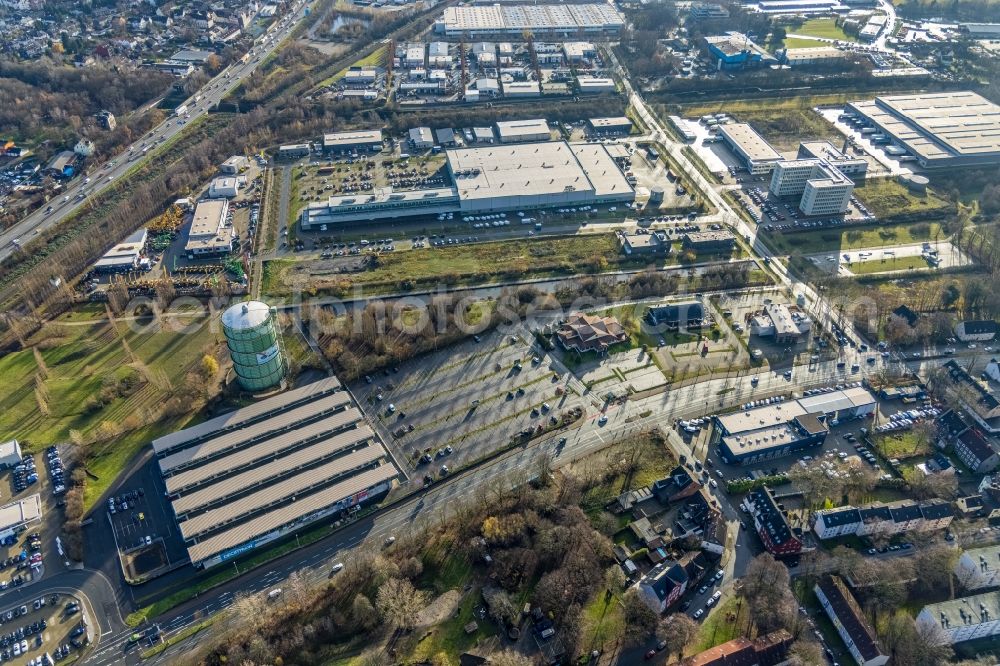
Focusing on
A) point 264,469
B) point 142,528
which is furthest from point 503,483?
point 142,528

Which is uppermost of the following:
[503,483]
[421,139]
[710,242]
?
[421,139]

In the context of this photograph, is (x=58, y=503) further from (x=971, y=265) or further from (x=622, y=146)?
(x=971, y=265)

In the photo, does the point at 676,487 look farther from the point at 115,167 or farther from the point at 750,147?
the point at 115,167

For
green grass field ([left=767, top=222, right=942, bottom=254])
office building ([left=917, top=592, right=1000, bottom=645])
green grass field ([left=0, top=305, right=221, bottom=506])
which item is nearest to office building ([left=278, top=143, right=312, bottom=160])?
green grass field ([left=0, top=305, right=221, bottom=506])

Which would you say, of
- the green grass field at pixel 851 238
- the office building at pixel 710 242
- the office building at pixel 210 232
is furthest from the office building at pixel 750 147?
the office building at pixel 210 232

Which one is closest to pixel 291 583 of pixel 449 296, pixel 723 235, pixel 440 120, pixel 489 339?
pixel 489 339
